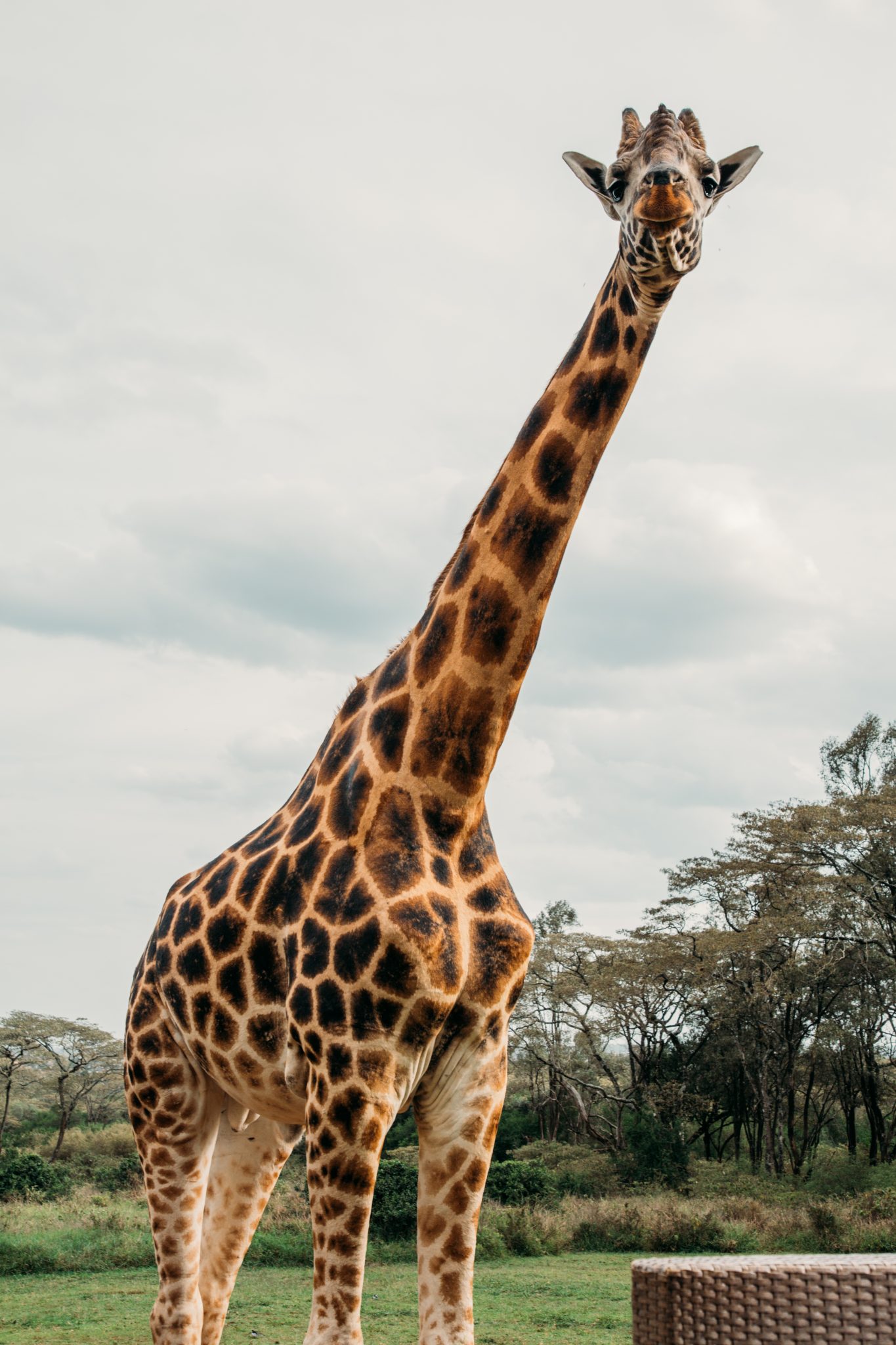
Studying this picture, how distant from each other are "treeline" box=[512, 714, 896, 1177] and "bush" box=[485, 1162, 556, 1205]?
15.5 ft

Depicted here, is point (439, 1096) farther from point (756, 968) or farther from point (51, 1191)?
point (756, 968)

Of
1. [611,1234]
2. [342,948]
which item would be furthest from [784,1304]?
[611,1234]

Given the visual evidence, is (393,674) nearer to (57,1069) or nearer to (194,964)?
(194,964)

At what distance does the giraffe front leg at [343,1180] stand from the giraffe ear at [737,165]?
313 centimetres

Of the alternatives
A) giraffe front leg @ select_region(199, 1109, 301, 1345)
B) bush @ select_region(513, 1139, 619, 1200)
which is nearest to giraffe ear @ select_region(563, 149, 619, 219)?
giraffe front leg @ select_region(199, 1109, 301, 1345)

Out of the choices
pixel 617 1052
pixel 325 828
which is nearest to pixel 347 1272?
pixel 325 828

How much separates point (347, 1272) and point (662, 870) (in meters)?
27.9

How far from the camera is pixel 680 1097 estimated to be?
1094 inches

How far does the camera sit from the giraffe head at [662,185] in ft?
11.2

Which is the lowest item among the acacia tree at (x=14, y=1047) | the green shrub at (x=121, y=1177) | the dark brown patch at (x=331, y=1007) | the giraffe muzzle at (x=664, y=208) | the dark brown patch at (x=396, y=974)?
the green shrub at (x=121, y=1177)

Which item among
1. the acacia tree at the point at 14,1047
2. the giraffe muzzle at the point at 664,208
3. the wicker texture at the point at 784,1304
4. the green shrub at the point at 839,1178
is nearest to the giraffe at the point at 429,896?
the giraffe muzzle at the point at 664,208

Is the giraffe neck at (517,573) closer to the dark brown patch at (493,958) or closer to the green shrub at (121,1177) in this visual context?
the dark brown patch at (493,958)

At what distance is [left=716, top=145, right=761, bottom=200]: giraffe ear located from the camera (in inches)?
155

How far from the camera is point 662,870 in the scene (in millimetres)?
30469
